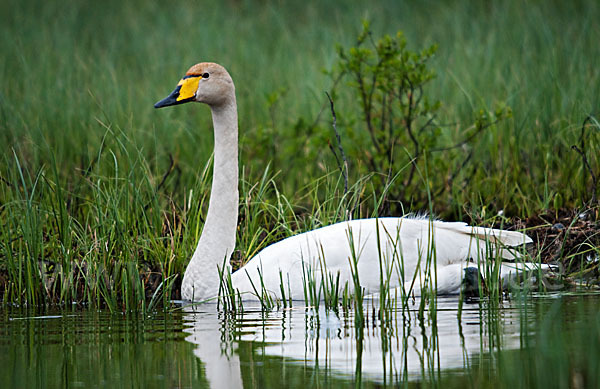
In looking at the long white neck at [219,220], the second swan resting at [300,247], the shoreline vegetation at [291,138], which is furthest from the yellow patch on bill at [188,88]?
the shoreline vegetation at [291,138]

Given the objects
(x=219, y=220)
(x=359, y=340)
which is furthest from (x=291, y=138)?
(x=359, y=340)

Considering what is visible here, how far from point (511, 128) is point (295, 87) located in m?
3.66

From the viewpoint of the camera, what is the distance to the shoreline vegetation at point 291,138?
6.51 metres

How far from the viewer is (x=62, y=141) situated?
31.9 ft

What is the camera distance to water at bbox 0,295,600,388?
11.9 feet

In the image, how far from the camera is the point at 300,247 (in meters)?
6.08

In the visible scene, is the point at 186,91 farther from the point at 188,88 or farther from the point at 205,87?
the point at 205,87

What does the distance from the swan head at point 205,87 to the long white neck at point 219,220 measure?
8cm

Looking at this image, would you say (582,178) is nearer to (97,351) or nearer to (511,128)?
(511,128)

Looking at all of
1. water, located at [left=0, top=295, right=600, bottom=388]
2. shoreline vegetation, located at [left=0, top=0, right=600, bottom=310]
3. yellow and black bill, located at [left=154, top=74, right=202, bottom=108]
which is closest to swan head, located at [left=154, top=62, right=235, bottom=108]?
yellow and black bill, located at [left=154, top=74, right=202, bottom=108]

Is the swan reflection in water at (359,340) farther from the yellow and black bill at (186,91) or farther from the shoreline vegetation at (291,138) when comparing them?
the yellow and black bill at (186,91)

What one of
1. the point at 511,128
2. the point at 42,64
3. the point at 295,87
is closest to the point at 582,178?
the point at 511,128

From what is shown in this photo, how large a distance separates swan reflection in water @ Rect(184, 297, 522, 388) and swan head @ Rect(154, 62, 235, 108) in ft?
6.00

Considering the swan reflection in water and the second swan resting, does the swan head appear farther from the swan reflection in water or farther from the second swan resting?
the swan reflection in water
